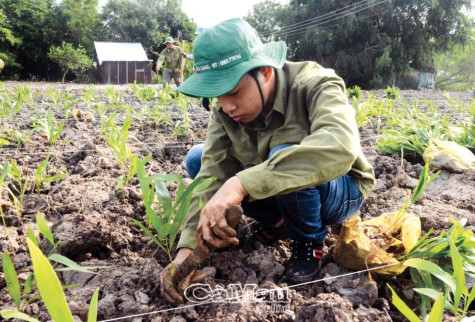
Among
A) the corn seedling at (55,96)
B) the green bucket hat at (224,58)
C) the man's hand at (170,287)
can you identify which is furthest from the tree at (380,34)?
the man's hand at (170,287)

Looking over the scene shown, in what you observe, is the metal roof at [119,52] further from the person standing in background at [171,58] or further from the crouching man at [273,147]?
the crouching man at [273,147]

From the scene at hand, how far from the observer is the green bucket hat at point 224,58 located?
1.13 metres

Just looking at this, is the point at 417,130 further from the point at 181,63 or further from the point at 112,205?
the point at 181,63

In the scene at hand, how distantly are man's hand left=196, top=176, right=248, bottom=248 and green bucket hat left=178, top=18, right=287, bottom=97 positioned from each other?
Result: 0.99 ft

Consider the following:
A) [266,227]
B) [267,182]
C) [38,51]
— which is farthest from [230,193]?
[38,51]

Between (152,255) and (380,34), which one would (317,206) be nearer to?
(152,255)

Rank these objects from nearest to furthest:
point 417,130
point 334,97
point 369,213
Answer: point 334,97 → point 369,213 → point 417,130

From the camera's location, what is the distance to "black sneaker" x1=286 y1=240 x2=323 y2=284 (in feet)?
4.18

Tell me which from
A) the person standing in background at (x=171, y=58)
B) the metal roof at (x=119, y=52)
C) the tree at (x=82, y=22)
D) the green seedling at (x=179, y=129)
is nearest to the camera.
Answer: the green seedling at (x=179, y=129)

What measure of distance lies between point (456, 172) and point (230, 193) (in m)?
1.96

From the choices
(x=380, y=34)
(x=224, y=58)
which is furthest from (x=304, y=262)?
(x=380, y=34)

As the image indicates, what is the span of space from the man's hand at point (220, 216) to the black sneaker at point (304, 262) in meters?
0.41

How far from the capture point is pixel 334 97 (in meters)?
1.15

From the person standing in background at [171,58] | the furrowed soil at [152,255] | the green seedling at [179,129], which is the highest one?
the person standing in background at [171,58]
